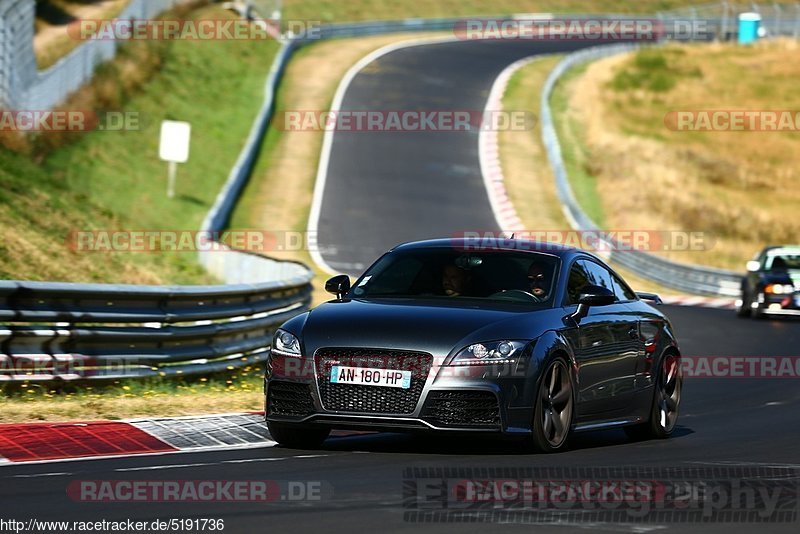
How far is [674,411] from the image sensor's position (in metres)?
11.9

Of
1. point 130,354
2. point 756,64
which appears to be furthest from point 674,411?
point 756,64

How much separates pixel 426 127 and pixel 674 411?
37914 mm

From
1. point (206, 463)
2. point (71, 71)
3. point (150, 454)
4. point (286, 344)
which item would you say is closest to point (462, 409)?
point (286, 344)

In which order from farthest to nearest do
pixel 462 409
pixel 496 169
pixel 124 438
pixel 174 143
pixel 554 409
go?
1. pixel 496 169
2. pixel 174 143
3. pixel 124 438
4. pixel 554 409
5. pixel 462 409

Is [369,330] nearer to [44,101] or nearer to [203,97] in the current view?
[44,101]

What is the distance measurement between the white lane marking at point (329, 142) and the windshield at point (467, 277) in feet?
63.8

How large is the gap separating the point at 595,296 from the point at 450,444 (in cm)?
143

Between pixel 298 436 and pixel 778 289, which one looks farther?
pixel 778 289

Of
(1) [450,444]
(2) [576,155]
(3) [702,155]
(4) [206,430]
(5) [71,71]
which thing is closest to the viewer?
(1) [450,444]

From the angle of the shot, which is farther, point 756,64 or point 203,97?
point 756,64

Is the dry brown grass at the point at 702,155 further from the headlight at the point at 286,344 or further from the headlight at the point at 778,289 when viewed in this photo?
the headlight at the point at 286,344

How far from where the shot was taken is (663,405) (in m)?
11.7

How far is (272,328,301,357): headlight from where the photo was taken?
9.56 m

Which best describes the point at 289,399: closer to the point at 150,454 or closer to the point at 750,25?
the point at 150,454
